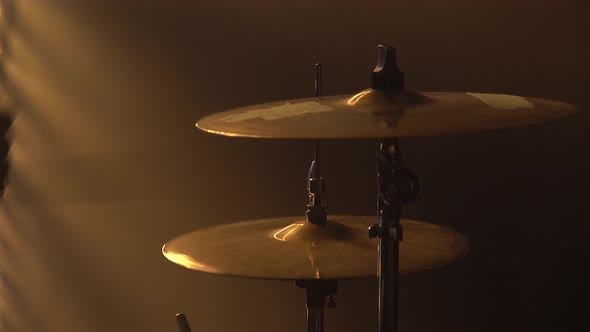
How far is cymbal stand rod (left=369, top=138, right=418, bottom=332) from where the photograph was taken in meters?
0.97

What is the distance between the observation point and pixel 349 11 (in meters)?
1.62

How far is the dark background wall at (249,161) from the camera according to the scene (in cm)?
156

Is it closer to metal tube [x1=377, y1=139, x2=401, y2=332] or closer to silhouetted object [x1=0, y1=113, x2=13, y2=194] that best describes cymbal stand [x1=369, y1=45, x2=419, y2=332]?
metal tube [x1=377, y1=139, x2=401, y2=332]

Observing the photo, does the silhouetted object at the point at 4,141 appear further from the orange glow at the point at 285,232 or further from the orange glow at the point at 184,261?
the orange glow at the point at 285,232

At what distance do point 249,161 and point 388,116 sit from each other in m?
0.78

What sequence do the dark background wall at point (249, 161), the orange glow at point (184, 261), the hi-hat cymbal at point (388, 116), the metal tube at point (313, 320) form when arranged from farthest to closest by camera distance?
the dark background wall at point (249, 161) < the metal tube at point (313, 320) < the orange glow at point (184, 261) < the hi-hat cymbal at point (388, 116)

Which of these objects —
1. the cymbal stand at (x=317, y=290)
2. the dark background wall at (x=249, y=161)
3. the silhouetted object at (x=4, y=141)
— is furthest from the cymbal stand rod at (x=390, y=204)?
the dark background wall at (x=249, y=161)

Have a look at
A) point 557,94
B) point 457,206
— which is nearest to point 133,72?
point 457,206

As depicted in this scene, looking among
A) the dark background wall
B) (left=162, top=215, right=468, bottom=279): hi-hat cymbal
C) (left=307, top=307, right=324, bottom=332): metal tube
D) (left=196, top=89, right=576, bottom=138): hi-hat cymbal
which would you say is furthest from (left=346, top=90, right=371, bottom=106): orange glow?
the dark background wall

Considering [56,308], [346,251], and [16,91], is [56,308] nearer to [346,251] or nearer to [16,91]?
[16,91]

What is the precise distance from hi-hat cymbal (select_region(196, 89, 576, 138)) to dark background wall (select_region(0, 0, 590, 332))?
552 mm

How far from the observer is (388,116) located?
36.7 inches

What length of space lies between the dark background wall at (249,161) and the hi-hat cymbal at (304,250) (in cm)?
37

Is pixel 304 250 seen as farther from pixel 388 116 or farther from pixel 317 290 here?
pixel 388 116
